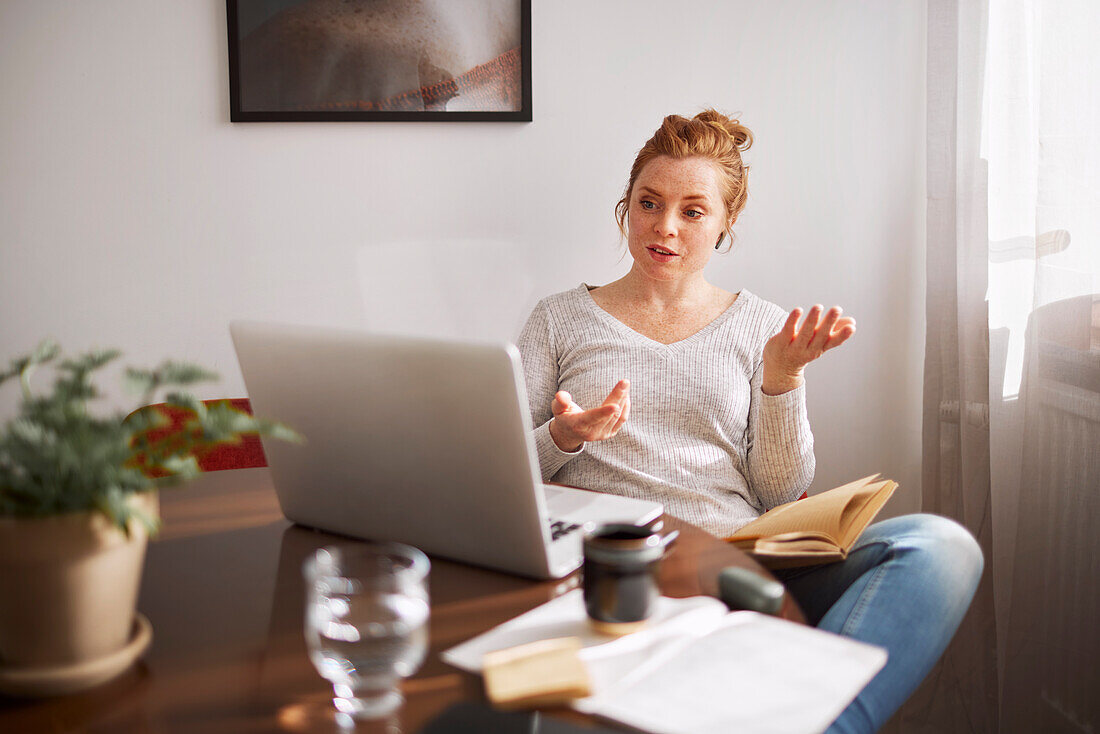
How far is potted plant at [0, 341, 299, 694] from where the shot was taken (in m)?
0.70

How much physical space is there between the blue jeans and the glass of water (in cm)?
45

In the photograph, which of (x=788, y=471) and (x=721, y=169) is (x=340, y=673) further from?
(x=721, y=169)

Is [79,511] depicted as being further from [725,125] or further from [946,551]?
[725,125]

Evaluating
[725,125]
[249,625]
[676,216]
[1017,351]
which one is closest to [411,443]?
[249,625]

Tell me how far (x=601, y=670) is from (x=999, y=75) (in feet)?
5.23

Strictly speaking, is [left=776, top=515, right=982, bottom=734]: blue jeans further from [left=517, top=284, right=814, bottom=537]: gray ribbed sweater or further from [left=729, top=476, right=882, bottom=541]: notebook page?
[left=517, top=284, right=814, bottom=537]: gray ribbed sweater

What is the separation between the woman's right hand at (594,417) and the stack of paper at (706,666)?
45 cm

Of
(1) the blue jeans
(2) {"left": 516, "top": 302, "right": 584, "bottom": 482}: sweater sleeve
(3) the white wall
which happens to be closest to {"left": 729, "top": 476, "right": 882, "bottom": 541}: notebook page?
(1) the blue jeans

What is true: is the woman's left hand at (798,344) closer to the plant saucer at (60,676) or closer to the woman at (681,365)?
the woman at (681,365)

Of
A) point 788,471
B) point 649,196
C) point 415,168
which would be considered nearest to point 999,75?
point 649,196

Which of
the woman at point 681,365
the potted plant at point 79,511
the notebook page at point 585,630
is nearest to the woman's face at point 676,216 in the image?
the woman at point 681,365

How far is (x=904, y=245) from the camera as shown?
2.19 m

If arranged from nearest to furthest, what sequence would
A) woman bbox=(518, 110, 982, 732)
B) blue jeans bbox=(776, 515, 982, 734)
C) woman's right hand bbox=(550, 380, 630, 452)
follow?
blue jeans bbox=(776, 515, 982, 734), woman's right hand bbox=(550, 380, 630, 452), woman bbox=(518, 110, 982, 732)

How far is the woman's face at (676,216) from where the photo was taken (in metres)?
1.77
